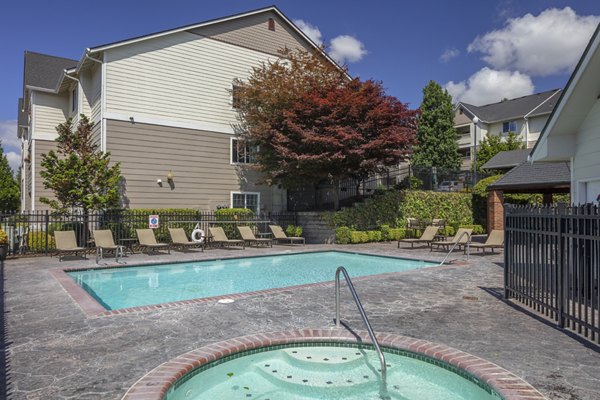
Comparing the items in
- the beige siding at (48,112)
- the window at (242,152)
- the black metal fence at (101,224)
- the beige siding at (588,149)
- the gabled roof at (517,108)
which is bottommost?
the black metal fence at (101,224)

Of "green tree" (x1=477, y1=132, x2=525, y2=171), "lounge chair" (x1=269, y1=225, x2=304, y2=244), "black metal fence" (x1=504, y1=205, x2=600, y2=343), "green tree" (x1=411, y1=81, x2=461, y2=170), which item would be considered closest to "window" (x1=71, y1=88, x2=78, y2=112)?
"lounge chair" (x1=269, y1=225, x2=304, y2=244)

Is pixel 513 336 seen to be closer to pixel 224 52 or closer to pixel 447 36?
pixel 224 52

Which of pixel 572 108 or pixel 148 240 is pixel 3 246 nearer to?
pixel 148 240

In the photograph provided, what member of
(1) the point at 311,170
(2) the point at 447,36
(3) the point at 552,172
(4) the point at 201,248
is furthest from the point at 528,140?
(4) the point at 201,248

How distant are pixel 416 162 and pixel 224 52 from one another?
2380 centimetres

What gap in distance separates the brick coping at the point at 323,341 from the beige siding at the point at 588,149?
6.11 meters

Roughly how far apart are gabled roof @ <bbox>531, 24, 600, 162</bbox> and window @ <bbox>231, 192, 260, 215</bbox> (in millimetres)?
13400

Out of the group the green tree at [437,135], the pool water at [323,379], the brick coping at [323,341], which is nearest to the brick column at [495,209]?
the brick coping at [323,341]

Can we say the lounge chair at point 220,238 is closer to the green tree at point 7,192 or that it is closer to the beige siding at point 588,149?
the beige siding at point 588,149

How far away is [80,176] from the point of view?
14688 millimetres

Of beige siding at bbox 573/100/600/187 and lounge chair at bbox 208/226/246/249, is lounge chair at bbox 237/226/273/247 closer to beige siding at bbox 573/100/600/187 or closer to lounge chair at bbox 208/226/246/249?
lounge chair at bbox 208/226/246/249

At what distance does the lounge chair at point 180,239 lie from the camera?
50.8 ft

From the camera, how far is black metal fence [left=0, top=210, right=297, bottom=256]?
14109mm

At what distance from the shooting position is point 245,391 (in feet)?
13.1
